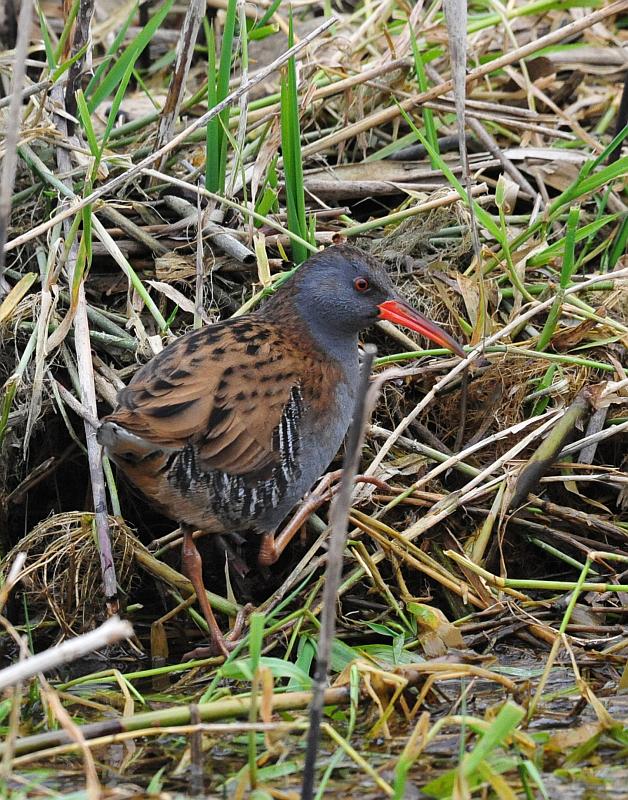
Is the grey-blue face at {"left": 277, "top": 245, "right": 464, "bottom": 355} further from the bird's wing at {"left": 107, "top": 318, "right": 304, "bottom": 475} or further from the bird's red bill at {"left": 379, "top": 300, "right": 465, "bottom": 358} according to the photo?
the bird's wing at {"left": 107, "top": 318, "right": 304, "bottom": 475}

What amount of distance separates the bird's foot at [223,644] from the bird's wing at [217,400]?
1.48 feet

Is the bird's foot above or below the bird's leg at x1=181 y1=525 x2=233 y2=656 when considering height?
below

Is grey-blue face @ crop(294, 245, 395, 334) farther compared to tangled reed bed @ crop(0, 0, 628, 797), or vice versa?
grey-blue face @ crop(294, 245, 395, 334)

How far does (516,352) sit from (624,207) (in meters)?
1.05

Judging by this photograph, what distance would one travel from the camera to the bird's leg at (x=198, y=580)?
3.39m

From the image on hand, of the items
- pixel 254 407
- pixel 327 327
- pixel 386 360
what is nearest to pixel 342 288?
pixel 327 327

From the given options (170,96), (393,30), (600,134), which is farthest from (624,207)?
(170,96)

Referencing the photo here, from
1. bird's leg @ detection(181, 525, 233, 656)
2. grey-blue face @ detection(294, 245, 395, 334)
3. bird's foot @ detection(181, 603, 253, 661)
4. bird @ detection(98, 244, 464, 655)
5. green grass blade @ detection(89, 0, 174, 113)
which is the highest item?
green grass blade @ detection(89, 0, 174, 113)

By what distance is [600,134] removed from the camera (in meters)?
5.09

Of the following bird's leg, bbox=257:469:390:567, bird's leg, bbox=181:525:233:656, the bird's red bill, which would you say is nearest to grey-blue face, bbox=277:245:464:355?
the bird's red bill

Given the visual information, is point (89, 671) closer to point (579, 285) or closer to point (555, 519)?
point (555, 519)

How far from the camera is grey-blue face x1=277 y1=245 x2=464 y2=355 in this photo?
12.2 ft

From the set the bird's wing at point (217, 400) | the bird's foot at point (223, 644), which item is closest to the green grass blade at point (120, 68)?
the bird's wing at point (217, 400)

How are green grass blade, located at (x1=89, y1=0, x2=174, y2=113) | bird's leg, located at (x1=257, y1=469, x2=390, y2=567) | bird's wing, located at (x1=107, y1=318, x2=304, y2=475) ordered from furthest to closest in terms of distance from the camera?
1. green grass blade, located at (x1=89, y1=0, x2=174, y2=113)
2. bird's leg, located at (x1=257, y1=469, x2=390, y2=567)
3. bird's wing, located at (x1=107, y1=318, x2=304, y2=475)
